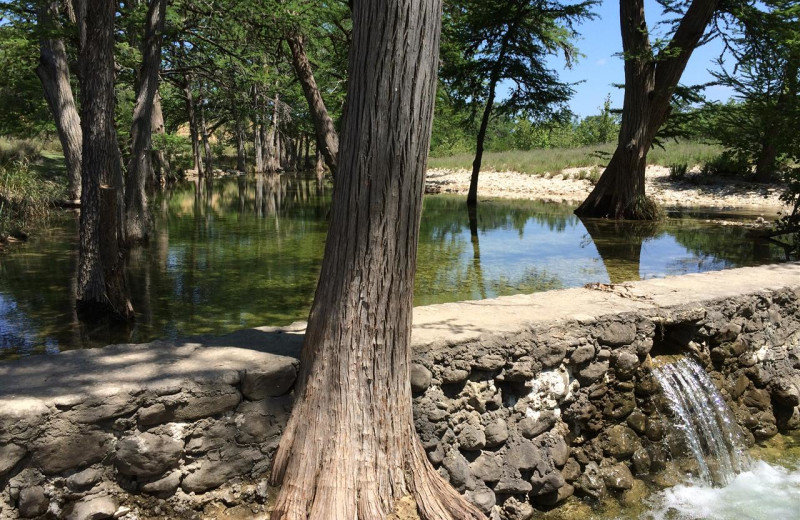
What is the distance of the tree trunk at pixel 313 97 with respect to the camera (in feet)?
36.1

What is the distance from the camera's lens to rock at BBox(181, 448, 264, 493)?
10.7ft

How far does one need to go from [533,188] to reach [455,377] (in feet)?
81.8

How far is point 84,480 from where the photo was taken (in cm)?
298

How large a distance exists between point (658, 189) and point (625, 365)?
67.0 feet

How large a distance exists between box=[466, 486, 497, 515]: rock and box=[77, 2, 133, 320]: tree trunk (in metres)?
4.51

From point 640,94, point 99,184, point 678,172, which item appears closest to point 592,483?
point 99,184

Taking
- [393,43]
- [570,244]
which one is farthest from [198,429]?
[570,244]

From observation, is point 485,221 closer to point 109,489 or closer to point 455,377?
point 455,377

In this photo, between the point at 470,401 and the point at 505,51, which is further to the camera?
the point at 505,51

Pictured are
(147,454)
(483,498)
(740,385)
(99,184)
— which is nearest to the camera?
(147,454)

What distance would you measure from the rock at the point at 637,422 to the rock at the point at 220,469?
301cm

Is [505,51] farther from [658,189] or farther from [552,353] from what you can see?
[552,353]

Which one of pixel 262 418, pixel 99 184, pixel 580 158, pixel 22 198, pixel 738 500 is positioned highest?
pixel 580 158

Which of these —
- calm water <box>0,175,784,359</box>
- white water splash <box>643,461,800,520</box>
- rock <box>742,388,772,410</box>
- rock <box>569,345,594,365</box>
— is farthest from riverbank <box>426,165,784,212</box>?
rock <box>569,345,594,365</box>
